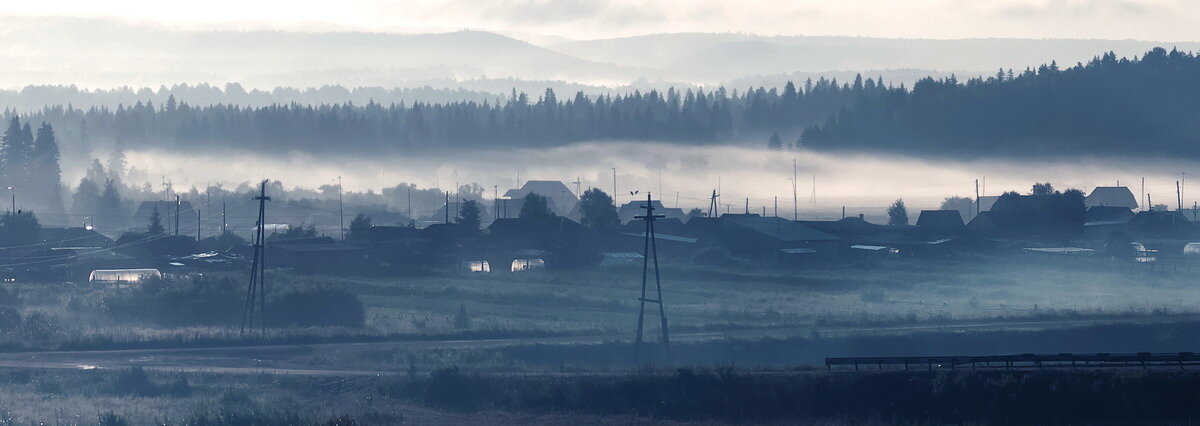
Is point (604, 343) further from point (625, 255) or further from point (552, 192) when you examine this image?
point (552, 192)

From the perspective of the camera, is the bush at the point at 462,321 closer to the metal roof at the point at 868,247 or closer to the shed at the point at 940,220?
the metal roof at the point at 868,247

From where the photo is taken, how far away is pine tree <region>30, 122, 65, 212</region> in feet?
508

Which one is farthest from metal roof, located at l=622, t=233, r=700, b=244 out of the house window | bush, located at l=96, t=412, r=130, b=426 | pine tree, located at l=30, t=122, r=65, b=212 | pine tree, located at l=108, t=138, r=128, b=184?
pine tree, located at l=108, t=138, r=128, b=184

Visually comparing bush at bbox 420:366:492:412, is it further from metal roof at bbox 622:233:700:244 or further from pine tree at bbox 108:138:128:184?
pine tree at bbox 108:138:128:184

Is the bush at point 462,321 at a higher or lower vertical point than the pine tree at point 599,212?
lower

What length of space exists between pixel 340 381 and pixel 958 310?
3139cm

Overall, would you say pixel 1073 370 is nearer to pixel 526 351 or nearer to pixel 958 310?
pixel 526 351

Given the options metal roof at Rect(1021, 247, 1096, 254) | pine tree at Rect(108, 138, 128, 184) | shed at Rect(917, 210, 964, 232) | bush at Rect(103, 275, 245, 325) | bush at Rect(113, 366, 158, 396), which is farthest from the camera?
pine tree at Rect(108, 138, 128, 184)

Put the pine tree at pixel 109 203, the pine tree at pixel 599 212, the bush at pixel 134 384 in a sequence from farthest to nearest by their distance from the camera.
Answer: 1. the pine tree at pixel 109 203
2. the pine tree at pixel 599 212
3. the bush at pixel 134 384

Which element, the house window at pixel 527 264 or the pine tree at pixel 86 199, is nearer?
the house window at pixel 527 264

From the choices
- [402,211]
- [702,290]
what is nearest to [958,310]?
[702,290]

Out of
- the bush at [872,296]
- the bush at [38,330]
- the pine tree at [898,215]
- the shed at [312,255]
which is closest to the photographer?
the bush at [38,330]

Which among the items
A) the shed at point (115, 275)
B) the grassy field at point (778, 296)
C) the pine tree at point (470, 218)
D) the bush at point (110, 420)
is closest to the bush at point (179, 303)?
the grassy field at point (778, 296)

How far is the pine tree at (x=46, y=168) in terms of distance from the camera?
155 meters
